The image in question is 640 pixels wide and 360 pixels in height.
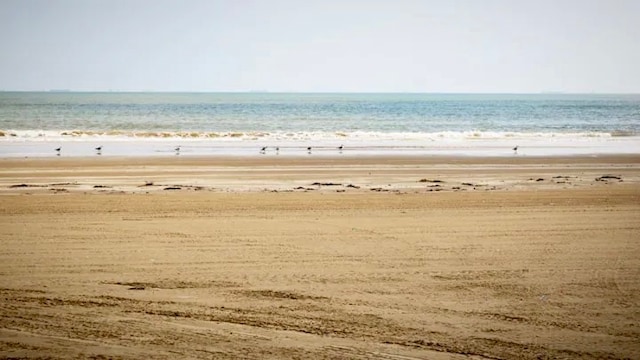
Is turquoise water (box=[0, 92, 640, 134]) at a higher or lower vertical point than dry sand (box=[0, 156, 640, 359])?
higher

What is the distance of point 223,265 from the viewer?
696 centimetres

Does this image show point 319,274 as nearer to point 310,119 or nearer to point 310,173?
point 310,173

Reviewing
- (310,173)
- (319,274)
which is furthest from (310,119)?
(319,274)

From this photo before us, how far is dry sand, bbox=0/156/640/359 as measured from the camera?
15.9 feet

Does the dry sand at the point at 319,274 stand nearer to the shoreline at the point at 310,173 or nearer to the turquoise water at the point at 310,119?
the shoreline at the point at 310,173

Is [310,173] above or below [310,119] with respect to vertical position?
below

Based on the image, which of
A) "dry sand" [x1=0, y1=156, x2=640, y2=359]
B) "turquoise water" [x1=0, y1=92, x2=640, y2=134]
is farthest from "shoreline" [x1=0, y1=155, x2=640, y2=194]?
"turquoise water" [x1=0, y1=92, x2=640, y2=134]

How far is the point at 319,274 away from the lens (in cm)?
664

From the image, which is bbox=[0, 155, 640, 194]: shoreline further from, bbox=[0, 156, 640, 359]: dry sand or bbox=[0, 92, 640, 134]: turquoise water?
bbox=[0, 92, 640, 134]: turquoise water

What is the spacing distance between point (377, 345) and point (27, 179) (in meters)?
13.3

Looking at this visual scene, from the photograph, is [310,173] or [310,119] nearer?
[310,173]

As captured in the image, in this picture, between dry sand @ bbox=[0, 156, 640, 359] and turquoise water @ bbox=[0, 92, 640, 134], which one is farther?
turquoise water @ bbox=[0, 92, 640, 134]

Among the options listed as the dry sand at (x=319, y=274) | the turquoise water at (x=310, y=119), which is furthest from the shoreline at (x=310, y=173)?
the turquoise water at (x=310, y=119)

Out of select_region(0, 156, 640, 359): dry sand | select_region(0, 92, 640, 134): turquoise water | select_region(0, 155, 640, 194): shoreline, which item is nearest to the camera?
select_region(0, 156, 640, 359): dry sand
